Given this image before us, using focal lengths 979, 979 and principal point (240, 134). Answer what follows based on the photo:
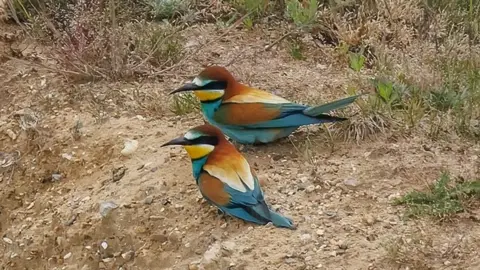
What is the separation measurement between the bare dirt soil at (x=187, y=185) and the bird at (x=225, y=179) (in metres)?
0.07

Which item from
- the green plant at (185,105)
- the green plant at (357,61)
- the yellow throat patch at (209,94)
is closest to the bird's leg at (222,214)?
the yellow throat patch at (209,94)

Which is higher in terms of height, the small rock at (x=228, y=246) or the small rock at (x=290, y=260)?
the small rock at (x=290, y=260)

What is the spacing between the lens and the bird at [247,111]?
3971 millimetres

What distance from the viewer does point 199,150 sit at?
373cm

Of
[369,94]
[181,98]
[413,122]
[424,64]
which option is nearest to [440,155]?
[413,122]

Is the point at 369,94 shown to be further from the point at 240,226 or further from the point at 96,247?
the point at 96,247

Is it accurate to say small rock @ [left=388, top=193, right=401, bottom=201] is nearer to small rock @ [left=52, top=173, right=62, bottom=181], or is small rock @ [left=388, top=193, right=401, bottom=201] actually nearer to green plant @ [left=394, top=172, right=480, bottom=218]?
green plant @ [left=394, top=172, right=480, bottom=218]

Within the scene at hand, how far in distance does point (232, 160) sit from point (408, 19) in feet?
6.12

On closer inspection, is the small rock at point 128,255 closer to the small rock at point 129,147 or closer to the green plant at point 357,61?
the small rock at point 129,147

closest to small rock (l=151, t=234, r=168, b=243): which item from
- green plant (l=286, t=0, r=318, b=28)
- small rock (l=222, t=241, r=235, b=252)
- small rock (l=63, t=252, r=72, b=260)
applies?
small rock (l=222, t=241, r=235, b=252)

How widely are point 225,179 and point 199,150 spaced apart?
199mm

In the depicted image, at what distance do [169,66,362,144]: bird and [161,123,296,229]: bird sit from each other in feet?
0.84

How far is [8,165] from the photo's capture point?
4496mm

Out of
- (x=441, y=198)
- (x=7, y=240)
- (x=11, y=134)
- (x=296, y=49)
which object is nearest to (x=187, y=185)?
(x=7, y=240)
